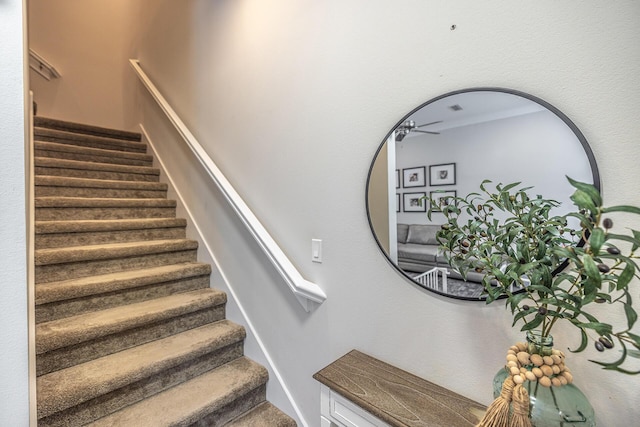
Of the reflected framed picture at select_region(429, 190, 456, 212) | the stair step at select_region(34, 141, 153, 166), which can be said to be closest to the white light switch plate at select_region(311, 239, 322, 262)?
the reflected framed picture at select_region(429, 190, 456, 212)

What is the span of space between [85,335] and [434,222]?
5.63ft

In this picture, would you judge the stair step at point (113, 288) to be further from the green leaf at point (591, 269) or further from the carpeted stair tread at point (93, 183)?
the green leaf at point (591, 269)

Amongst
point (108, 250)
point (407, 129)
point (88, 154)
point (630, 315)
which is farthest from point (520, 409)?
point (88, 154)

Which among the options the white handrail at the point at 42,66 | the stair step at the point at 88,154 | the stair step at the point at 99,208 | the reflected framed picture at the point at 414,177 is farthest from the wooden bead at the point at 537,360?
the white handrail at the point at 42,66

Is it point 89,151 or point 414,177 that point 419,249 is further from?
point 89,151

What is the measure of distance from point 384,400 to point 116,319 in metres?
1.45

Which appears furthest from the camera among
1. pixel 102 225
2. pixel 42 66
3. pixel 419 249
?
pixel 42 66

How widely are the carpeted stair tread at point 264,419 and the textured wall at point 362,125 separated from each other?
141mm

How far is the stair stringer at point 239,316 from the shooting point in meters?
1.54

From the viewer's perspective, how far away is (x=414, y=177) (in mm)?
1015

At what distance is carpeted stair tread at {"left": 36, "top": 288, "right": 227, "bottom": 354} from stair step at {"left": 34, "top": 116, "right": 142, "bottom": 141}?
7.41ft

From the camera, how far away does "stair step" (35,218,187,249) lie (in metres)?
1.79

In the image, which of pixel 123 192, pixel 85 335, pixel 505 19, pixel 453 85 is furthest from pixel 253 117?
pixel 123 192

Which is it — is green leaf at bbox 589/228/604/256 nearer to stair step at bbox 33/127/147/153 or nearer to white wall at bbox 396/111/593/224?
white wall at bbox 396/111/593/224
